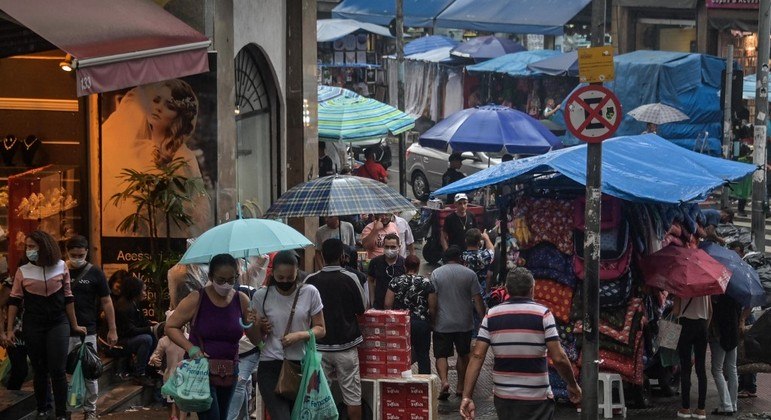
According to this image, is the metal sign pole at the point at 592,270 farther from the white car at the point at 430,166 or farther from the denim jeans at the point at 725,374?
the white car at the point at 430,166

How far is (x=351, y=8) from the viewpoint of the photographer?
1703 inches

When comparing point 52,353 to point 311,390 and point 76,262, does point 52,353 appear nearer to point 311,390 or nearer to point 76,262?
point 76,262

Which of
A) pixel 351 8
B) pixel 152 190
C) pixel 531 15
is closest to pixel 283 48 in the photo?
pixel 152 190

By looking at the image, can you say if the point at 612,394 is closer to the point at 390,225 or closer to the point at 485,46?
the point at 390,225

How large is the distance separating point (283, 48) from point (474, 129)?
163 inches

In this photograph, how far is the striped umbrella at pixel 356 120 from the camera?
21406 mm

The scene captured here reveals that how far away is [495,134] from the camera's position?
2033 cm

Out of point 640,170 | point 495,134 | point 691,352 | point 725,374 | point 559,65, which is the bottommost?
point 725,374

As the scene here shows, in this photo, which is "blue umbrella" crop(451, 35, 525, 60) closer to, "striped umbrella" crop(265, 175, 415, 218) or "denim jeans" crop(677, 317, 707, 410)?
"striped umbrella" crop(265, 175, 415, 218)

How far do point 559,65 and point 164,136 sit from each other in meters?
21.4

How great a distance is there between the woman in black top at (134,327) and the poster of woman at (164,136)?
131 centimetres

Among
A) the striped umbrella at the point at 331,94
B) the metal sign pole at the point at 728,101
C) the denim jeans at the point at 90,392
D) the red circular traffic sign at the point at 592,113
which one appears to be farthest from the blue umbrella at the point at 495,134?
the denim jeans at the point at 90,392

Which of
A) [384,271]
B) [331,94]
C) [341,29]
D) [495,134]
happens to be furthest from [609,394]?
[341,29]

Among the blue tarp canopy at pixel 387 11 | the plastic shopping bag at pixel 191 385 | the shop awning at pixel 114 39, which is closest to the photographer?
the plastic shopping bag at pixel 191 385
